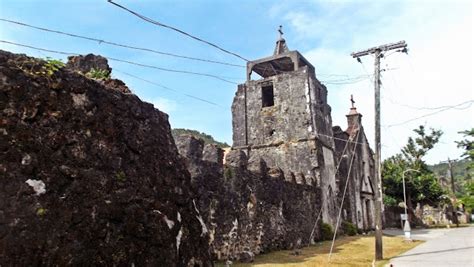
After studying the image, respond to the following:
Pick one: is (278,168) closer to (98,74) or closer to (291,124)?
(291,124)

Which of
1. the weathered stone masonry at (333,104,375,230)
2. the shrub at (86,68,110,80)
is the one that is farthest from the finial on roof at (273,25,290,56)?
the shrub at (86,68,110,80)

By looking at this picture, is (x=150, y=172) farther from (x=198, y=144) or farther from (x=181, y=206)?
(x=198, y=144)

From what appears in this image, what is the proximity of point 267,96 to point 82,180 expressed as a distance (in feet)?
71.5

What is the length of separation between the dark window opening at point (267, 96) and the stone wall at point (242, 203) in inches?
289

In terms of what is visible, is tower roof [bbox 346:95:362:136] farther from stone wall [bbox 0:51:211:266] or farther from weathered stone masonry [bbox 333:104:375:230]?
stone wall [bbox 0:51:211:266]

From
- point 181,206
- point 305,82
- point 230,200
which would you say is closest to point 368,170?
point 305,82

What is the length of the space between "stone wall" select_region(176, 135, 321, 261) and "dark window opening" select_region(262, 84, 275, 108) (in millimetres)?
7337

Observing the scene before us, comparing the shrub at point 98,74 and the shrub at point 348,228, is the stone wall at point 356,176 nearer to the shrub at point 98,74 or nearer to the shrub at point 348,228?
the shrub at point 348,228

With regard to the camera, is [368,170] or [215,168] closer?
[215,168]

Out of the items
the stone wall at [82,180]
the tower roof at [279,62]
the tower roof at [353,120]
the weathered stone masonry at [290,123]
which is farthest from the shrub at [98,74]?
the tower roof at [353,120]

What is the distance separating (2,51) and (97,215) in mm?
1786

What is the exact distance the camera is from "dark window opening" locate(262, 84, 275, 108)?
80.7ft

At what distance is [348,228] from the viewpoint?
23.9 meters

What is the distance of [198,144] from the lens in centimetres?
1192
